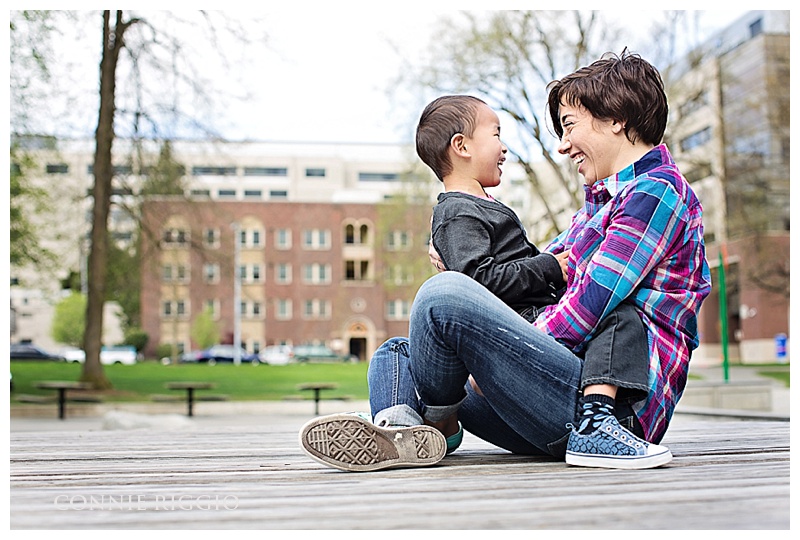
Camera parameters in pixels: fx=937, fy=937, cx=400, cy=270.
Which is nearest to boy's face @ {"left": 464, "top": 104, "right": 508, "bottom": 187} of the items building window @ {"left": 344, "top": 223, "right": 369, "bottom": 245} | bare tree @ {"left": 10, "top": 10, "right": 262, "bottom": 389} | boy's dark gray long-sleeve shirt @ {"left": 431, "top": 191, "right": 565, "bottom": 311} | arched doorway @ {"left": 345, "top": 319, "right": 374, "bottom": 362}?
boy's dark gray long-sleeve shirt @ {"left": 431, "top": 191, "right": 565, "bottom": 311}

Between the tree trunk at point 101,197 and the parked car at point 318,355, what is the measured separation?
3181 centimetres

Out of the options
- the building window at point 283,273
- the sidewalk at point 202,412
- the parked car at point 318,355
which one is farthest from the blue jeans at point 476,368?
the building window at point 283,273

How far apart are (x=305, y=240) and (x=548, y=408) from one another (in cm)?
5413

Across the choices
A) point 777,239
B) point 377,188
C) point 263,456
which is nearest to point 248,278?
point 377,188

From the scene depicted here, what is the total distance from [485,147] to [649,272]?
2.09ft

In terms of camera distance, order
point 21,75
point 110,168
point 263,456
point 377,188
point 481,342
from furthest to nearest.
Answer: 1. point 377,188
2. point 110,168
3. point 21,75
4. point 263,456
5. point 481,342

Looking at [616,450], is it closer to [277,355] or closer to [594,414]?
[594,414]

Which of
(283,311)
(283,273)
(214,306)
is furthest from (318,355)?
(214,306)

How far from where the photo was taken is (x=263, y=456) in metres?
3.09

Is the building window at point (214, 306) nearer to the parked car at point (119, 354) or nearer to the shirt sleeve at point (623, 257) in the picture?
the parked car at point (119, 354)

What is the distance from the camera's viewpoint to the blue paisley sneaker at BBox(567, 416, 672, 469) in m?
2.36

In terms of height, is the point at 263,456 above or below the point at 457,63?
below

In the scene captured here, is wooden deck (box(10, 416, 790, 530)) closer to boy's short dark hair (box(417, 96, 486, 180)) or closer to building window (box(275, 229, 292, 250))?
boy's short dark hair (box(417, 96, 486, 180))

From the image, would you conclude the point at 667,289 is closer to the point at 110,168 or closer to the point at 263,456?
the point at 263,456
